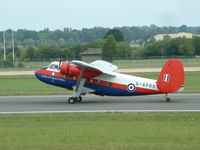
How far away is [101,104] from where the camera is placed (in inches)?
1019

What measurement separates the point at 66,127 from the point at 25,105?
996 centimetres

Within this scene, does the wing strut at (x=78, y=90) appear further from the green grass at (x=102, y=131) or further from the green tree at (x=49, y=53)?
the green tree at (x=49, y=53)

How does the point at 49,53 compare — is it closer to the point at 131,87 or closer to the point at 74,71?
the point at 74,71

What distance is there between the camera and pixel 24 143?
12789 millimetres

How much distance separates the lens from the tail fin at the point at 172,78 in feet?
84.1

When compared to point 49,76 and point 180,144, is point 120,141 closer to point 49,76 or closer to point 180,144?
point 180,144

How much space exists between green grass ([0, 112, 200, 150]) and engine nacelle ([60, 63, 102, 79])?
241 inches

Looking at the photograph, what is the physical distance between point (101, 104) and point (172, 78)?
174 inches

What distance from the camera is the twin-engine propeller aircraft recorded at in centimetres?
2573

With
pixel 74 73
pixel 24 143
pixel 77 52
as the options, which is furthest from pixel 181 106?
pixel 77 52

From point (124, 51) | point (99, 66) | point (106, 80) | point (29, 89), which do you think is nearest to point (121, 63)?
point (124, 51)

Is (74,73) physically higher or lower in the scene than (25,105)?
higher

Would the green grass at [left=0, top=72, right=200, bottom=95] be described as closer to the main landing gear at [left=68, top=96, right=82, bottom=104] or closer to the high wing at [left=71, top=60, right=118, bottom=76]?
the main landing gear at [left=68, top=96, right=82, bottom=104]

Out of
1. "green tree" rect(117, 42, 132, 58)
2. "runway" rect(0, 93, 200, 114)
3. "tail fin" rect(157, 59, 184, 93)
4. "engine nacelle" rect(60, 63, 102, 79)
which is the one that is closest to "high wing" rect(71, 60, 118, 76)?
"engine nacelle" rect(60, 63, 102, 79)
